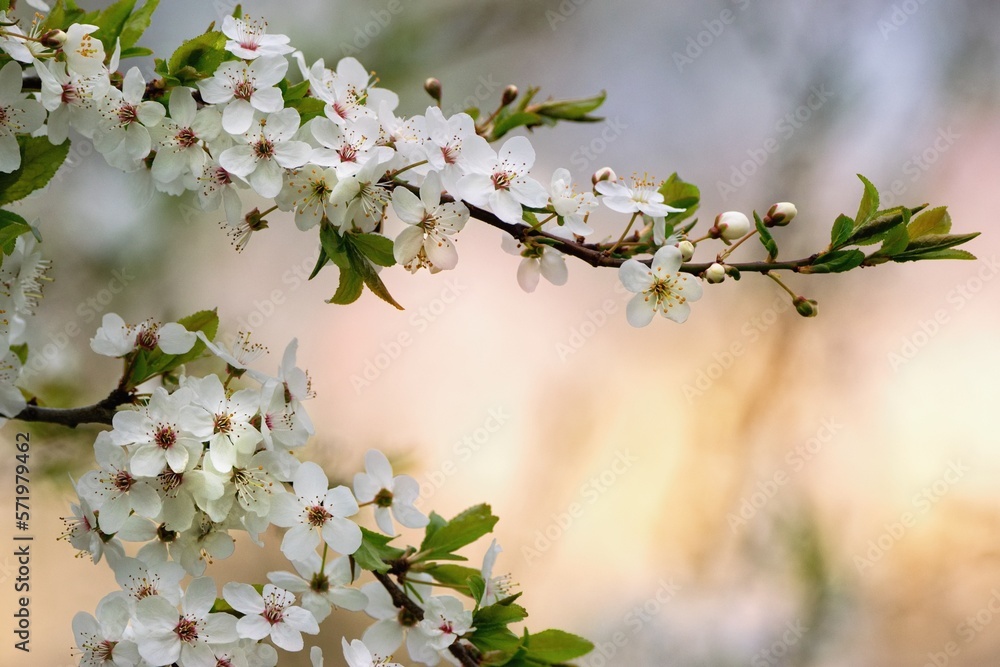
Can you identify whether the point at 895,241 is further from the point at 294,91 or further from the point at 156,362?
the point at 156,362

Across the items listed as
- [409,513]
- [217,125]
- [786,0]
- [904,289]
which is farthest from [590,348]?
[217,125]

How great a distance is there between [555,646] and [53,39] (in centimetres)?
65

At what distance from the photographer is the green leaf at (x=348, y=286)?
0.74m

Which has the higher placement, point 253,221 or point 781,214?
point 781,214

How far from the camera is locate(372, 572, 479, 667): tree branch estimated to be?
77 centimetres

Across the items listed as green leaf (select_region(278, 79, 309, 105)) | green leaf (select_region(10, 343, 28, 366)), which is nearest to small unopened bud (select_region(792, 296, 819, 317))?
green leaf (select_region(278, 79, 309, 105))

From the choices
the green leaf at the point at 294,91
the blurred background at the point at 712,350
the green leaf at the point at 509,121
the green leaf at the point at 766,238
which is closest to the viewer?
the green leaf at the point at 766,238

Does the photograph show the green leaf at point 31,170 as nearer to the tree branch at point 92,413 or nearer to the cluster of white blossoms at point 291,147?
the cluster of white blossoms at point 291,147

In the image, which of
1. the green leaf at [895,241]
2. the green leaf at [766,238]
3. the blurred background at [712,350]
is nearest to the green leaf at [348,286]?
the green leaf at [766,238]

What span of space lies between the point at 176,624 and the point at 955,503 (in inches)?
70.4

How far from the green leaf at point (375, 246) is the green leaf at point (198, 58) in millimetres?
177

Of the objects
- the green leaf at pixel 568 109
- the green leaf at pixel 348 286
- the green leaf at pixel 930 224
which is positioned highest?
the green leaf at pixel 930 224

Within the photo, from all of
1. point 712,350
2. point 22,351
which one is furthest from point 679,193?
point 712,350

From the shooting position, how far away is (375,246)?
0.72m
